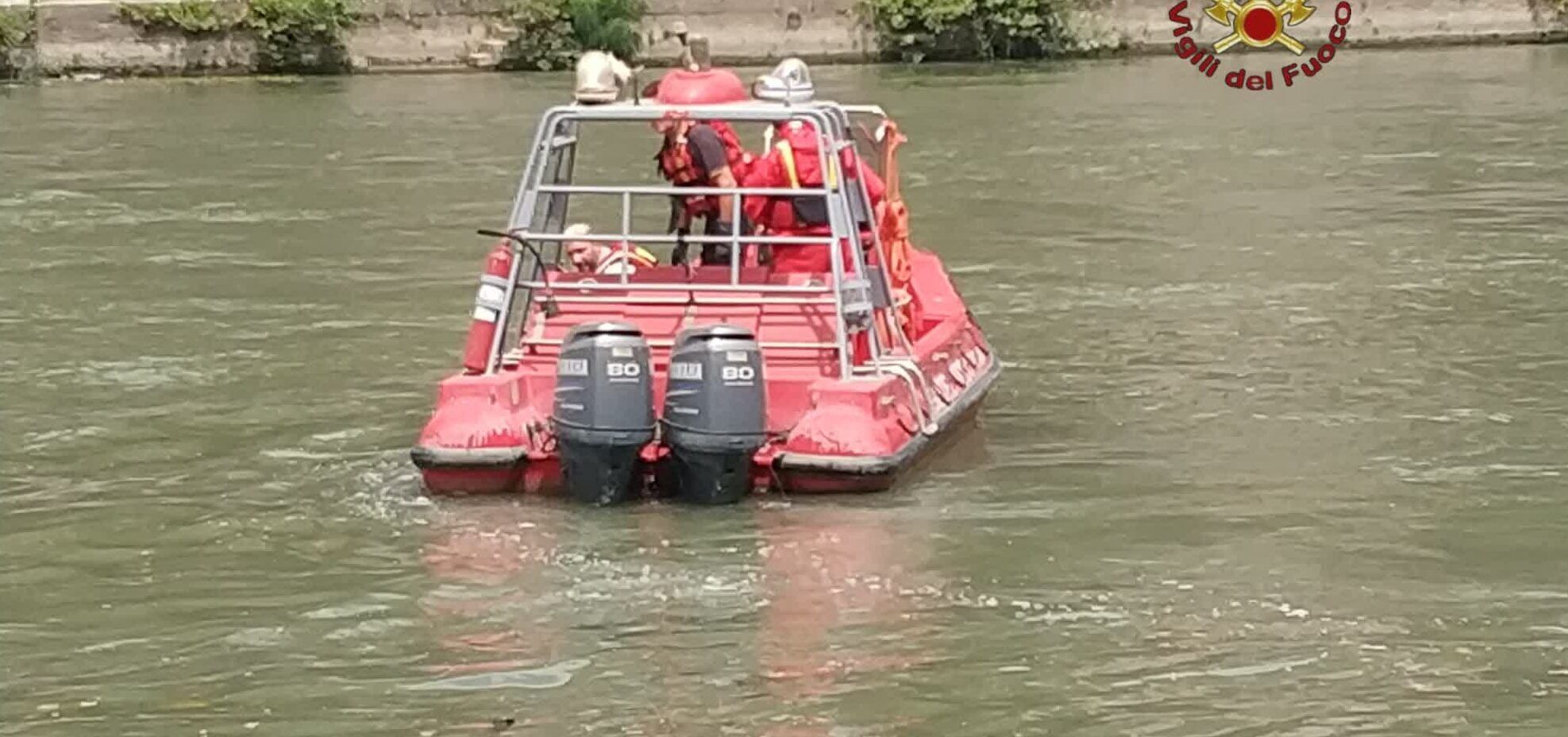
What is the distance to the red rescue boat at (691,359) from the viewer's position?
10.6 m

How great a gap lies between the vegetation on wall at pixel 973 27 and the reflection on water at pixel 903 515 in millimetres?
16009

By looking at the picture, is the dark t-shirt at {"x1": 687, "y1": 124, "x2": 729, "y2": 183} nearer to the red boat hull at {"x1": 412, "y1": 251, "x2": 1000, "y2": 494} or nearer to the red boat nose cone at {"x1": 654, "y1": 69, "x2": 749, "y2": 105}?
the red boat nose cone at {"x1": 654, "y1": 69, "x2": 749, "y2": 105}

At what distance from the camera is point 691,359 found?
10.5 m

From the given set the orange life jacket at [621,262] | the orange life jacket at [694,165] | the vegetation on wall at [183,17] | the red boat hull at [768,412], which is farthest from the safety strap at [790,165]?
the vegetation on wall at [183,17]

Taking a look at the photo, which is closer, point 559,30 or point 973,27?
point 559,30

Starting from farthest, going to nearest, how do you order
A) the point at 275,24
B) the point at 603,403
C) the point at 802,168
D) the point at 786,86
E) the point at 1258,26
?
the point at 1258,26 < the point at 275,24 < the point at 802,168 < the point at 786,86 < the point at 603,403

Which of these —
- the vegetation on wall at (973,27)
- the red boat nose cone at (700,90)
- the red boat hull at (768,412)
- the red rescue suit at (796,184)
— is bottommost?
the vegetation on wall at (973,27)

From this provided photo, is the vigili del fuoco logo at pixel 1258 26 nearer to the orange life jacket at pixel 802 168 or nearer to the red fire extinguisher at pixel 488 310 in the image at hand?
the orange life jacket at pixel 802 168

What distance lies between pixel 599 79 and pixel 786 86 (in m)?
0.74

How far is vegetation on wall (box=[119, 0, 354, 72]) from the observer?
119 ft

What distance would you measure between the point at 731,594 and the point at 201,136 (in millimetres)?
19000

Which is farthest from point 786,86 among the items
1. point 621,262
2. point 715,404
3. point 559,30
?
point 559,30

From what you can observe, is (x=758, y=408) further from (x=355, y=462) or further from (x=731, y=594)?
(x=355, y=462)

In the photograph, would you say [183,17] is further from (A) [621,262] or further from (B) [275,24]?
(A) [621,262]
